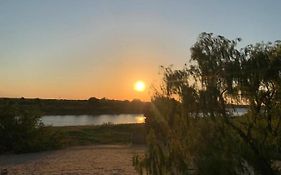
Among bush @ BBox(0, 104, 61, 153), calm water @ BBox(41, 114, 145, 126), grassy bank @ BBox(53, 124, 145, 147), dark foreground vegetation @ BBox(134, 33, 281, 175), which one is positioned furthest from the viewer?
calm water @ BBox(41, 114, 145, 126)

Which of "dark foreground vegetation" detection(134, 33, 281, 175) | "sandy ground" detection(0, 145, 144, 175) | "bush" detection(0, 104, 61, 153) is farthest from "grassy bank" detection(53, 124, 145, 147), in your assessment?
"dark foreground vegetation" detection(134, 33, 281, 175)

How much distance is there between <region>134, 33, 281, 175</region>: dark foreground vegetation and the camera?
13203mm

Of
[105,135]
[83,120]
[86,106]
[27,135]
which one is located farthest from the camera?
[86,106]

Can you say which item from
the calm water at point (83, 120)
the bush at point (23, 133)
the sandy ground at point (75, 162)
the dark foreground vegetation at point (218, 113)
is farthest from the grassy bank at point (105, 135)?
the calm water at point (83, 120)

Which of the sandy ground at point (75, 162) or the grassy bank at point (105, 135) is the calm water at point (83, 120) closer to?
the grassy bank at point (105, 135)

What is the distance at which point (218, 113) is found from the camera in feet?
45.2

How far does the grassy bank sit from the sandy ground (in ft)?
11.7

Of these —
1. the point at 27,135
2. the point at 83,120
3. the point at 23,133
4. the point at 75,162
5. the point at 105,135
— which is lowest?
the point at 75,162

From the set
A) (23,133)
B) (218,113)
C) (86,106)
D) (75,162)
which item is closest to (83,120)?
(86,106)

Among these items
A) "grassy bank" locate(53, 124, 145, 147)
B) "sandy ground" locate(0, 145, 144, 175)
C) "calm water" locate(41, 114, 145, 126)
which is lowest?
"sandy ground" locate(0, 145, 144, 175)

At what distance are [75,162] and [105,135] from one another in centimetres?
1530

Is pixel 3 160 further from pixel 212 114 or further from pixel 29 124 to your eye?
pixel 212 114

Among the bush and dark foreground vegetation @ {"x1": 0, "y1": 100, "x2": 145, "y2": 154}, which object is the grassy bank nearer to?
dark foreground vegetation @ {"x1": 0, "y1": 100, "x2": 145, "y2": 154}

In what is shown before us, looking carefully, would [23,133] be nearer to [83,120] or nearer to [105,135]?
[105,135]
